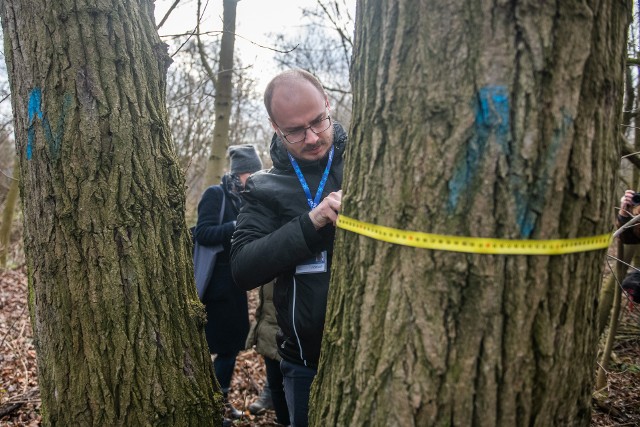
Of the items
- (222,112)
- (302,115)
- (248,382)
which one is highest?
(222,112)

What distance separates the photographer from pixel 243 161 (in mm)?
3955

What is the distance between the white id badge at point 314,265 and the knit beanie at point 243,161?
7.11ft

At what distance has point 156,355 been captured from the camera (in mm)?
2006

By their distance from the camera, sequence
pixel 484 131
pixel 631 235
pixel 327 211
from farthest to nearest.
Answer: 1. pixel 631 235
2. pixel 327 211
3. pixel 484 131

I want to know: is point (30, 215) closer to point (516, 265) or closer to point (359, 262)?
point (359, 262)

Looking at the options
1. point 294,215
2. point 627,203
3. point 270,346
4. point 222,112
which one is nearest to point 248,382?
point 270,346

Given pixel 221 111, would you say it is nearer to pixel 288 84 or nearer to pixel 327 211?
pixel 288 84

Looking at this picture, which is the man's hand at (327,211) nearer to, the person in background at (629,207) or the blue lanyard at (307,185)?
the blue lanyard at (307,185)

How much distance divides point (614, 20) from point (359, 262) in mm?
832

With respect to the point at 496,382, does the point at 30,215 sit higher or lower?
higher

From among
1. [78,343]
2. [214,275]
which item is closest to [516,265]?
[78,343]

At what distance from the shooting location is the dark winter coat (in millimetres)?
3568

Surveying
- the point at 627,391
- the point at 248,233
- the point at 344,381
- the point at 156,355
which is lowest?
the point at 627,391

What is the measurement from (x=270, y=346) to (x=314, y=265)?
161cm
